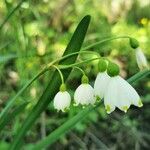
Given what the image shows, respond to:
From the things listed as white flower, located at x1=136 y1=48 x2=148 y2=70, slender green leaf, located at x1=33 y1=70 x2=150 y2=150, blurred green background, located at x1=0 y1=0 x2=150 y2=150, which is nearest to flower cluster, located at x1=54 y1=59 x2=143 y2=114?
white flower, located at x1=136 y1=48 x2=148 y2=70

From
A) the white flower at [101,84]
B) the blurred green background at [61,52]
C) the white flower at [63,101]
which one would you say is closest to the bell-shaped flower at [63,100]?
the white flower at [63,101]

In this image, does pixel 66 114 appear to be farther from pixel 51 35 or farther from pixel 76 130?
pixel 51 35

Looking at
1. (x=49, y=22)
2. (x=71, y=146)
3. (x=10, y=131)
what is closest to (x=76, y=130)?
(x=71, y=146)

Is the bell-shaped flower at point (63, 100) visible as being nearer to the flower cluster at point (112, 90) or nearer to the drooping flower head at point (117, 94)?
the flower cluster at point (112, 90)

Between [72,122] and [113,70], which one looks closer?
[113,70]

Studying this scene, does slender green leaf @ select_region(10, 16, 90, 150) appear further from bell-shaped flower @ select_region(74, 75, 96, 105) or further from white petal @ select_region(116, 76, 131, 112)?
white petal @ select_region(116, 76, 131, 112)

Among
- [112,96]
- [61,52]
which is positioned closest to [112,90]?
[112,96]

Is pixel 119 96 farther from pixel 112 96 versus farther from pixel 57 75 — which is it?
pixel 57 75
